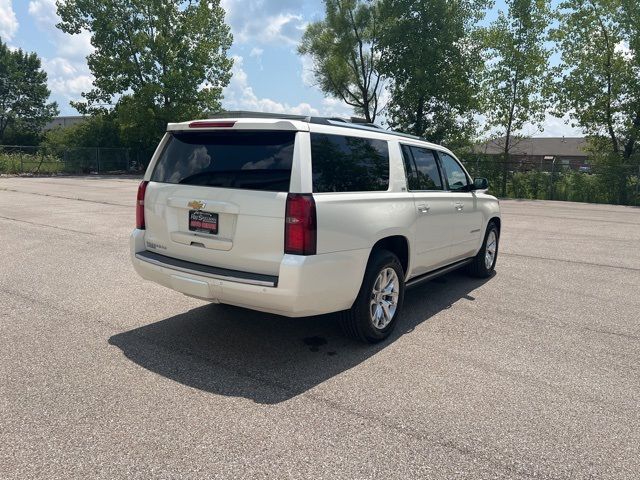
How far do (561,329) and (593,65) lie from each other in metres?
25.4

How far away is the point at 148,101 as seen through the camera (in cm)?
3594

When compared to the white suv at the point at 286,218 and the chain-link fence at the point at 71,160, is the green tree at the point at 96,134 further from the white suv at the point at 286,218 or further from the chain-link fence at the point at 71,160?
the white suv at the point at 286,218

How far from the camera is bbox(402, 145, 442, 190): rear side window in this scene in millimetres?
5098

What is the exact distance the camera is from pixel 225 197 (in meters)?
3.90

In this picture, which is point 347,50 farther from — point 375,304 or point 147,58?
point 375,304

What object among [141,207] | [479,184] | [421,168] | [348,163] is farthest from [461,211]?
[141,207]

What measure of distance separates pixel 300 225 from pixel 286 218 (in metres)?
0.12

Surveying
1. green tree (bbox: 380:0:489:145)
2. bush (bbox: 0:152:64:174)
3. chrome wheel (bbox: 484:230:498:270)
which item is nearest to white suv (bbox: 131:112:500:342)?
chrome wheel (bbox: 484:230:498:270)

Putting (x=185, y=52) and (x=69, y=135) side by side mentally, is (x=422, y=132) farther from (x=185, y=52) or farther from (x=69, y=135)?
(x=69, y=135)

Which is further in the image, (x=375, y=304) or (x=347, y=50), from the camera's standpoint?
(x=347, y=50)

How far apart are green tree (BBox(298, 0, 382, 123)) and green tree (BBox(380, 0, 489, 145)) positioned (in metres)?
2.94

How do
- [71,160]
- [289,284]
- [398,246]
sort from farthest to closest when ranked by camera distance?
1. [71,160]
2. [398,246]
3. [289,284]

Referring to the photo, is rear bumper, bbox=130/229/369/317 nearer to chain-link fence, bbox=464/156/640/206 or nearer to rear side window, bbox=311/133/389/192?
rear side window, bbox=311/133/389/192

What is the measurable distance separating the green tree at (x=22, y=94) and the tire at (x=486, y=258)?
211 feet
